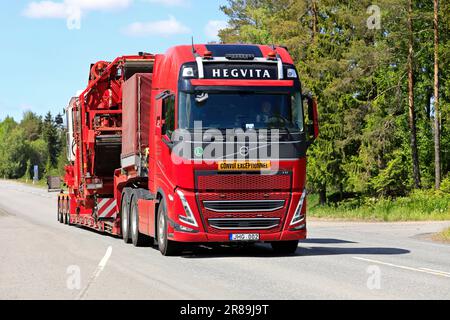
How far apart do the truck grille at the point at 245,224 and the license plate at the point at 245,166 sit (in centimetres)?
94

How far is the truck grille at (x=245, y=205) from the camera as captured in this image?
16.2 m

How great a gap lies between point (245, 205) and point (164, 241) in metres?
1.84

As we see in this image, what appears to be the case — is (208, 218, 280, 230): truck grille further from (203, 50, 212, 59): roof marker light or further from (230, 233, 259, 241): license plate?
(203, 50, 212, 59): roof marker light

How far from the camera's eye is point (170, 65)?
1730cm

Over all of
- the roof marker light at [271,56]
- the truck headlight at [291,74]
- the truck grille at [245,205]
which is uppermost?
the roof marker light at [271,56]

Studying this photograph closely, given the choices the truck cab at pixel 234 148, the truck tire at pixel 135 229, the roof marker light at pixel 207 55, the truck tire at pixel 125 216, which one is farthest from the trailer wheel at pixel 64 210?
the roof marker light at pixel 207 55

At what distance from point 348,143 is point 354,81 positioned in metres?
3.50

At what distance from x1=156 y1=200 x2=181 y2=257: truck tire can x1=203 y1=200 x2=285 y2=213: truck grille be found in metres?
1.05

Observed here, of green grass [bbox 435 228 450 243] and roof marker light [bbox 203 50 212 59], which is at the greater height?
roof marker light [bbox 203 50 212 59]

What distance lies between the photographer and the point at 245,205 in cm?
1633

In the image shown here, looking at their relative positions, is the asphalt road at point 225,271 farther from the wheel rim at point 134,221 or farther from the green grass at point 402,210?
the green grass at point 402,210

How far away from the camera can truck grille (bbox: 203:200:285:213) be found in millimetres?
16234

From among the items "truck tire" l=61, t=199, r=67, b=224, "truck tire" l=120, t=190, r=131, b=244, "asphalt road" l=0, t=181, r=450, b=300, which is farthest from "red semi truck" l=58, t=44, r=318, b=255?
"truck tire" l=61, t=199, r=67, b=224
